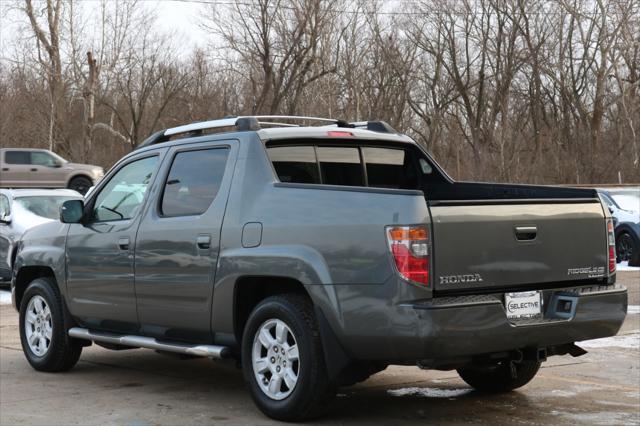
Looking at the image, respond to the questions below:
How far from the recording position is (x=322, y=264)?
19.1ft

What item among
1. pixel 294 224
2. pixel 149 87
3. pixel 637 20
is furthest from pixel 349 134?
pixel 149 87

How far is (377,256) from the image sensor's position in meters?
5.57

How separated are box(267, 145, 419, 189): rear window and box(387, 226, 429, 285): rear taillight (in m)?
1.56

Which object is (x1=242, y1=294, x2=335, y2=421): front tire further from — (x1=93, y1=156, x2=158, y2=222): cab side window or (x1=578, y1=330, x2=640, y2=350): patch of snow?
(x1=578, y1=330, x2=640, y2=350): patch of snow

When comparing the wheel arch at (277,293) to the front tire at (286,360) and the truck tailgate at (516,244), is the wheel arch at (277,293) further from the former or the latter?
the truck tailgate at (516,244)

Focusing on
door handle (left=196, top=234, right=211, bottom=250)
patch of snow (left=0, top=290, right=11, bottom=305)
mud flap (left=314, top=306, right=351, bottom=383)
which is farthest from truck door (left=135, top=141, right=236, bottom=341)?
patch of snow (left=0, top=290, right=11, bottom=305)

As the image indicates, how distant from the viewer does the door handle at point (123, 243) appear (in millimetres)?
7371

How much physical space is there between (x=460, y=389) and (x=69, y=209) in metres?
3.35

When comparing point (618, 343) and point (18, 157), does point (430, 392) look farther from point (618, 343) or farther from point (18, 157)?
point (18, 157)

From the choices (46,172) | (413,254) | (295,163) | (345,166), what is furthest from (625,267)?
(46,172)

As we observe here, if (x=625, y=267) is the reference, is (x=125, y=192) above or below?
above

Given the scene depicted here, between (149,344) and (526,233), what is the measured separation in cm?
284

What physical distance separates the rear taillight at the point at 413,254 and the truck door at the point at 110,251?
257 centimetres

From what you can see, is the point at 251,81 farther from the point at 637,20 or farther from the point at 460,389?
the point at 460,389
